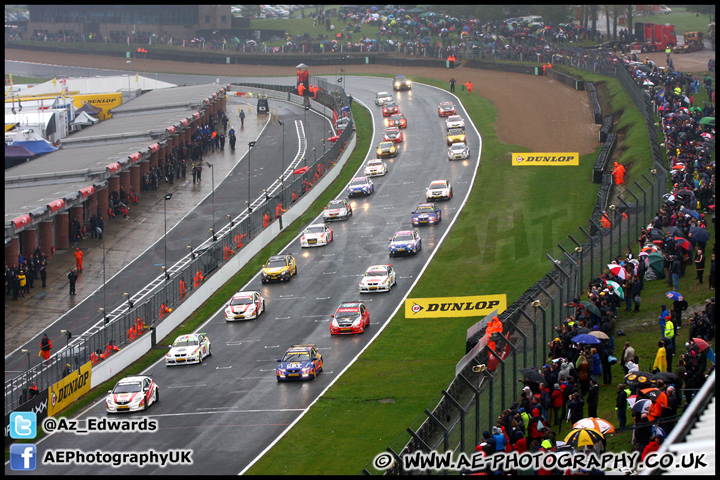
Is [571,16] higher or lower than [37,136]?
higher

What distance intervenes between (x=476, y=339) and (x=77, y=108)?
60.7 metres

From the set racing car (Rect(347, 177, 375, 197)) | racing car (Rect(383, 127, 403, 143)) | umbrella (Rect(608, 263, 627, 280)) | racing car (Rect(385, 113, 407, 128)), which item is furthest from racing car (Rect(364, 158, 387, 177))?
umbrella (Rect(608, 263, 627, 280))

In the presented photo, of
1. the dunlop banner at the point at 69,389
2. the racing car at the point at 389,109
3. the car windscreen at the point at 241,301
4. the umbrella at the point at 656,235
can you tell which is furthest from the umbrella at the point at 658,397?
the racing car at the point at 389,109

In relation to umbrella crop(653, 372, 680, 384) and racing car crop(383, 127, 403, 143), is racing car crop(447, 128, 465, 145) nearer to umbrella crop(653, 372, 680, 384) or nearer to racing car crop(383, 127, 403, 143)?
racing car crop(383, 127, 403, 143)

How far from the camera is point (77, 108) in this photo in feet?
282

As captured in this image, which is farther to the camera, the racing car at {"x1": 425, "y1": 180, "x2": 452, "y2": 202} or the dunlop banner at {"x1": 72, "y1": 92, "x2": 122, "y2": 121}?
the dunlop banner at {"x1": 72, "y1": 92, "x2": 122, "y2": 121}

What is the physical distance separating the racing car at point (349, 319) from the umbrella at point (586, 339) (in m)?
16.5

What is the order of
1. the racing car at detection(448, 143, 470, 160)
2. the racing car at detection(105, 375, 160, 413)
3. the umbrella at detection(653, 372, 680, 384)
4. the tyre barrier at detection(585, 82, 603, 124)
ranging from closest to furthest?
the umbrella at detection(653, 372, 680, 384) → the racing car at detection(105, 375, 160, 413) → the racing car at detection(448, 143, 470, 160) → the tyre barrier at detection(585, 82, 603, 124)

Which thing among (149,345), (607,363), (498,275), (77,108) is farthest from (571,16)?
(607,363)

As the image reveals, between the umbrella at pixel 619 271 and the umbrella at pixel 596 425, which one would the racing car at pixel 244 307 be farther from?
the umbrella at pixel 596 425

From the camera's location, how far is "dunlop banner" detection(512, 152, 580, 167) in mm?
65750

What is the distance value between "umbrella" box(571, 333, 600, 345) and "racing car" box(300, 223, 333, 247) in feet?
96.8

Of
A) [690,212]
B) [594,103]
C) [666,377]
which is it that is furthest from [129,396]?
[594,103]

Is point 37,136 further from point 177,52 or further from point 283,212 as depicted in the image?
Answer: point 177,52
